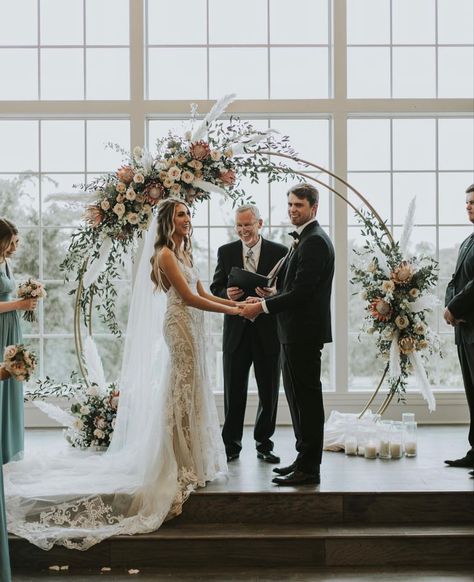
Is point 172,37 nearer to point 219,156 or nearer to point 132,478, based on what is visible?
point 219,156

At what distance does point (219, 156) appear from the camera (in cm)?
511

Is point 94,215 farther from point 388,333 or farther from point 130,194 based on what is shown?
point 388,333

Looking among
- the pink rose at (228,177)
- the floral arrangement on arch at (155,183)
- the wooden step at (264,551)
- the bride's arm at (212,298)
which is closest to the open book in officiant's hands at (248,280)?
the bride's arm at (212,298)

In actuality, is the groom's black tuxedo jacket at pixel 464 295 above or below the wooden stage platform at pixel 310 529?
above

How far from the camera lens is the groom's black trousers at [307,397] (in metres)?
4.38

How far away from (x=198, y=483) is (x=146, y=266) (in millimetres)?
1310

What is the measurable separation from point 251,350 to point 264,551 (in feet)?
4.67

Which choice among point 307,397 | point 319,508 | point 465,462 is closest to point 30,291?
point 307,397

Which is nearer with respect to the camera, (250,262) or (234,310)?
(234,310)

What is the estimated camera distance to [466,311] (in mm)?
4660

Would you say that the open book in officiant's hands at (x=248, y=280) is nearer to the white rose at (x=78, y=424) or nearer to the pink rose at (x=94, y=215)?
the pink rose at (x=94, y=215)

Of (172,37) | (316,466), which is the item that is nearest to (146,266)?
(316,466)

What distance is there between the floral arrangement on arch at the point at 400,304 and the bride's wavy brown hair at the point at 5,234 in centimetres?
231

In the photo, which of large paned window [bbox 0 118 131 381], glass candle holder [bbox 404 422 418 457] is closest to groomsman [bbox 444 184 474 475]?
glass candle holder [bbox 404 422 418 457]
